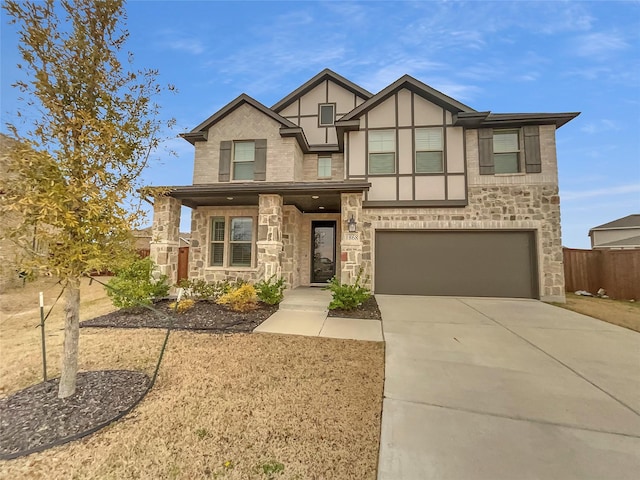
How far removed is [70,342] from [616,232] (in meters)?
29.2

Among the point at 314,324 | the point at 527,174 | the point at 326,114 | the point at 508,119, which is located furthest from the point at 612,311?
the point at 326,114

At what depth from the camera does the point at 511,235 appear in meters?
8.59

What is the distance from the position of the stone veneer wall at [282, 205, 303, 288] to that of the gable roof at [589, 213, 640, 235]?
78.1 feet

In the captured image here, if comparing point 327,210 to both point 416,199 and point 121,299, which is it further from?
point 121,299

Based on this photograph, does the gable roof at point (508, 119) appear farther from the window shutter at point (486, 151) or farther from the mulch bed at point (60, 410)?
the mulch bed at point (60, 410)

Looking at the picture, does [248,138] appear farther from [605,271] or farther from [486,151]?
[605,271]

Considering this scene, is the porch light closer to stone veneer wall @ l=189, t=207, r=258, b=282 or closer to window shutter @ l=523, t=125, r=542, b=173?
stone veneer wall @ l=189, t=207, r=258, b=282

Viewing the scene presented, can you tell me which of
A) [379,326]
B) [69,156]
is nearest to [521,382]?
[379,326]

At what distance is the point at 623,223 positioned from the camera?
1964 centimetres

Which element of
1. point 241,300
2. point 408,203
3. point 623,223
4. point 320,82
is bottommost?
point 241,300

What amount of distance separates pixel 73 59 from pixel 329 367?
175 inches

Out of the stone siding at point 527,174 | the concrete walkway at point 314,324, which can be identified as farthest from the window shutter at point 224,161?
the stone siding at point 527,174

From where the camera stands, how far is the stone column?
24.5 feet

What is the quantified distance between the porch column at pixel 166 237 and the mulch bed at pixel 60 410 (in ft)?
17.3
